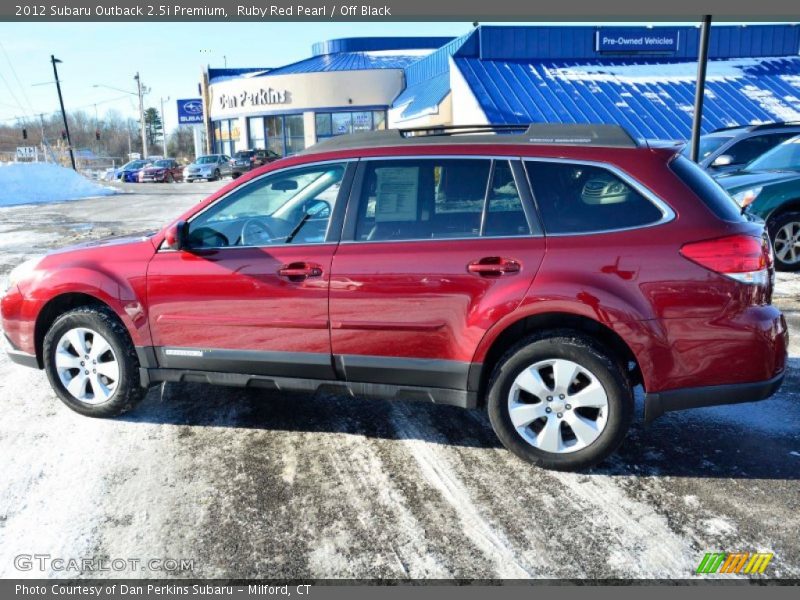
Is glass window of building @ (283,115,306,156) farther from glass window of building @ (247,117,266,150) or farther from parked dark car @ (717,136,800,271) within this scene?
parked dark car @ (717,136,800,271)

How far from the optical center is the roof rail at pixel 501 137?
3688 millimetres

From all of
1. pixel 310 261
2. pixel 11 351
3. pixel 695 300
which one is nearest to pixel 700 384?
pixel 695 300

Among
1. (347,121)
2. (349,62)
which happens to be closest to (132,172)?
(347,121)

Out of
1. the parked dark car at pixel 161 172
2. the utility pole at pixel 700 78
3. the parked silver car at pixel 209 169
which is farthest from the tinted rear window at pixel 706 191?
the parked dark car at pixel 161 172

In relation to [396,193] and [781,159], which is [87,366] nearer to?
[396,193]

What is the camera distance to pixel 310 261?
3.82 m

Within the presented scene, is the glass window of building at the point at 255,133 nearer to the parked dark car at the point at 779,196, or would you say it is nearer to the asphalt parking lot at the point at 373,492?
the parked dark car at the point at 779,196

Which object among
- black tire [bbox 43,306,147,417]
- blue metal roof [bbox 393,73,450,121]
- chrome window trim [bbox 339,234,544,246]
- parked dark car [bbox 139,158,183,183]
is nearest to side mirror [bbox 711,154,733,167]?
chrome window trim [bbox 339,234,544,246]

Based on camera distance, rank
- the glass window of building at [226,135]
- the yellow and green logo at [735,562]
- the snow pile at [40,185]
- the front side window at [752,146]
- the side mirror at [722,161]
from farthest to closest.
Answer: the glass window of building at [226,135]
the snow pile at [40,185]
the front side window at [752,146]
the side mirror at [722,161]
the yellow and green logo at [735,562]

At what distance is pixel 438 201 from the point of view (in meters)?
3.80

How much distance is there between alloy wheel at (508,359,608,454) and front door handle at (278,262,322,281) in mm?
1299

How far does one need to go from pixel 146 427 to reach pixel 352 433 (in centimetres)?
138

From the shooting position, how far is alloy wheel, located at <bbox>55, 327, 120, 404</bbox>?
4305mm

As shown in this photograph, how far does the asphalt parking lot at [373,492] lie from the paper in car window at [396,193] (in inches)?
55.4
